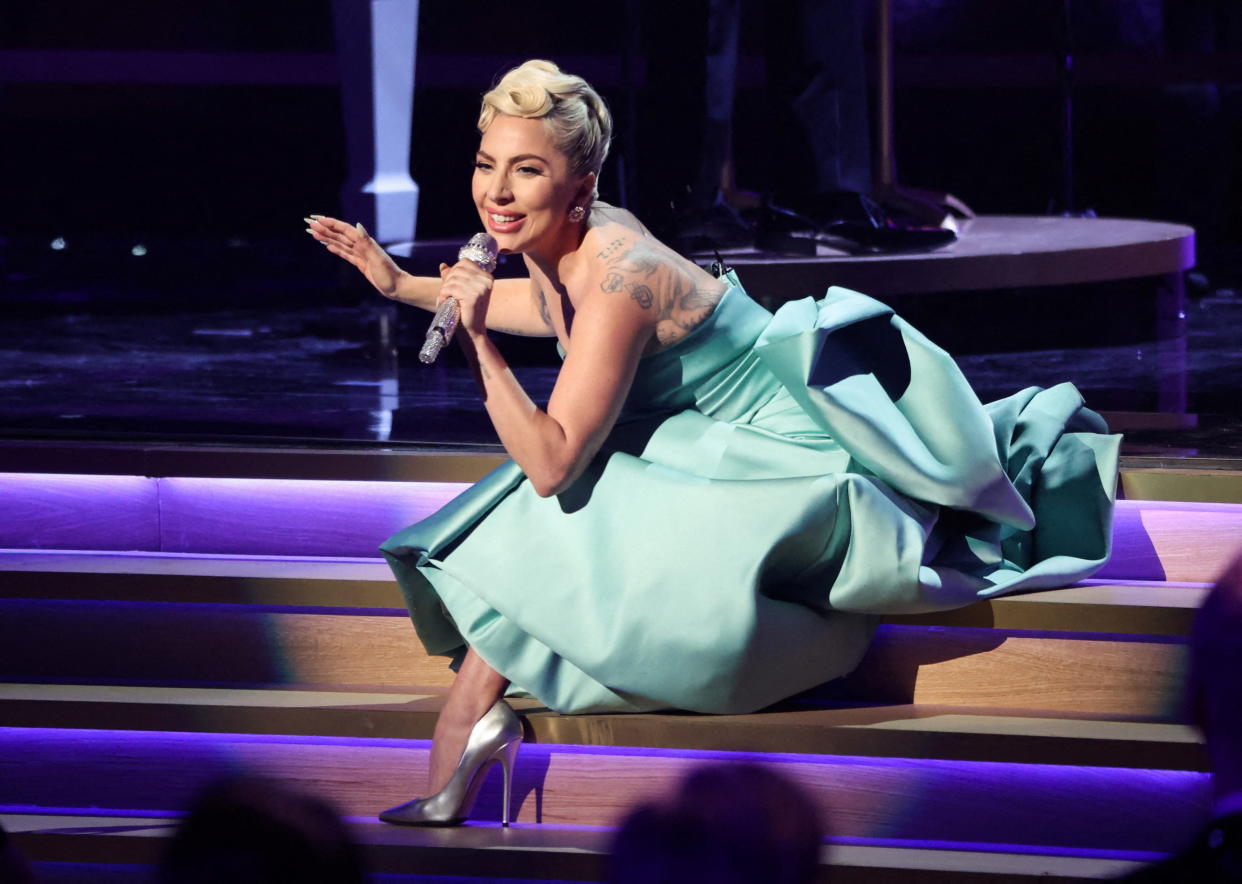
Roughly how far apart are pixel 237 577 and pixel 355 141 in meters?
3.66

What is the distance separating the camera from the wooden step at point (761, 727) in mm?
2252

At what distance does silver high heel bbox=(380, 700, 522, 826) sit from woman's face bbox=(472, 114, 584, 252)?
0.63m

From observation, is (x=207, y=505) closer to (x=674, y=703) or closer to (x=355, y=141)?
(x=674, y=703)

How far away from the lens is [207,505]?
2914 mm

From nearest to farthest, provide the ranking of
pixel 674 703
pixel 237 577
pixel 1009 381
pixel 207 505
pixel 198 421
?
1. pixel 674 703
2. pixel 237 577
3. pixel 207 505
4. pixel 198 421
5. pixel 1009 381

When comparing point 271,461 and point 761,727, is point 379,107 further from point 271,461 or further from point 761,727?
point 761,727

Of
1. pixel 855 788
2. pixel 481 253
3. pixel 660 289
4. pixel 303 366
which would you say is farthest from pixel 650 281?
pixel 303 366

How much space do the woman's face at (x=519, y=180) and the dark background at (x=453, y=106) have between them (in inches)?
207

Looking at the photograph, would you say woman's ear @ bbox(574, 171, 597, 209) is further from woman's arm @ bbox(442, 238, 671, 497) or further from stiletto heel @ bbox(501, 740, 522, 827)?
stiletto heel @ bbox(501, 740, 522, 827)

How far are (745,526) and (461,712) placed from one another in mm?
464

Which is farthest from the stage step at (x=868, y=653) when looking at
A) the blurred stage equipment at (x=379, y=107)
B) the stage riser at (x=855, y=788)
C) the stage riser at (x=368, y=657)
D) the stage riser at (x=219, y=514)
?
the blurred stage equipment at (x=379, y=107)

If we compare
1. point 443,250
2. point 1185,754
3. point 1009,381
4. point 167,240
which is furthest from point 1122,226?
point 167,240

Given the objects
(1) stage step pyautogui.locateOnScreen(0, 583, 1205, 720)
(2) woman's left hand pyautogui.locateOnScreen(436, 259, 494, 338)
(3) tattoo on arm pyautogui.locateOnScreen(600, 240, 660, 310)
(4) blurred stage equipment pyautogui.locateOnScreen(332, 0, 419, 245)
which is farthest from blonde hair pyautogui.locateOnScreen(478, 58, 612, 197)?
(4) blurred stage equipment pyautogui.locateOnScreen(332, 0, 419, 245)

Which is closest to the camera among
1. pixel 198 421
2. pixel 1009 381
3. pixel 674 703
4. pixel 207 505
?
pixel 674 703
